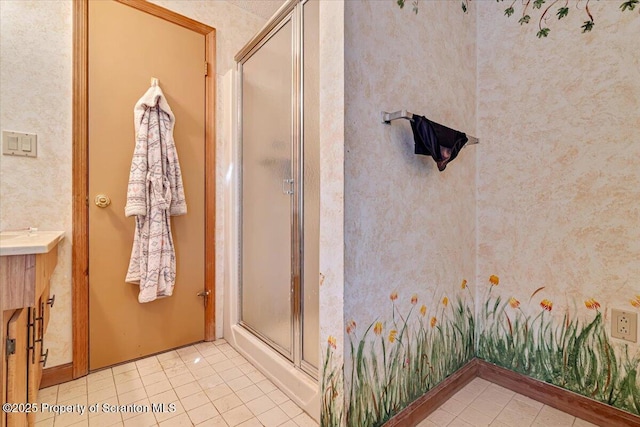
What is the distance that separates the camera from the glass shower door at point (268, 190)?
1.53 m

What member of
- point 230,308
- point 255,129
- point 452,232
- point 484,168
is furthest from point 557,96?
point 230,308

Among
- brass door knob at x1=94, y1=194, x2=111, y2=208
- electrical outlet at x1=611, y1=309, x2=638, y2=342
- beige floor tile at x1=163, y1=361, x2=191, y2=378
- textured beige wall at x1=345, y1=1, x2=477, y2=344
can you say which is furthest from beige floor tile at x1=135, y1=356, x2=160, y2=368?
electrical outlet at x1=611, y1=309, x2=638, y2=342

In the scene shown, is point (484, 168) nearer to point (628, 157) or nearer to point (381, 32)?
point (628, 157)

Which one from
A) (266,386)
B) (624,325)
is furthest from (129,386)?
(624,325)

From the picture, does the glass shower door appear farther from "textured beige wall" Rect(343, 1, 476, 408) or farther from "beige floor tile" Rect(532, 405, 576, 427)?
"beige floor tile" Rect(532, 405, 576, 427)

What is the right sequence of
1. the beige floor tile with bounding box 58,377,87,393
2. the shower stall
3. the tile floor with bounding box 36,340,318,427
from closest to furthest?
1. the tile floor with bounding box 36,340,318,427
2. the shower stall
3. the beige floor tile with bounding box 58,377,87,393

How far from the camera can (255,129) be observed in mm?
1827

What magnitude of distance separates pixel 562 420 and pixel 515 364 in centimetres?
26

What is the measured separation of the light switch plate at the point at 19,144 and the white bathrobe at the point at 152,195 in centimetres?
42

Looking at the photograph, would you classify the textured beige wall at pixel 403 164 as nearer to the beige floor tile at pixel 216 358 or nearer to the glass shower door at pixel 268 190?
the glass shower door at pixel 268 190

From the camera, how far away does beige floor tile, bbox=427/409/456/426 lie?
4.11 ft

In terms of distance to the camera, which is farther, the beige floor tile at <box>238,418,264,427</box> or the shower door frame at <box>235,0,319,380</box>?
the shower door frame at <box>235,0,319,380</box>

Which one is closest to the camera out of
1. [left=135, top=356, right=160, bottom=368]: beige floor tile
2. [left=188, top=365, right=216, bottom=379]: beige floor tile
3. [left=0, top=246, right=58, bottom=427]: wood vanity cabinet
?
[left=0, top=246, right=58, bottom=427]: wood vanity cabinet

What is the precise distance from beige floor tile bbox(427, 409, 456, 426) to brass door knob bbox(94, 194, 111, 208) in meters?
1.93
